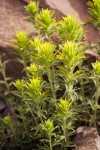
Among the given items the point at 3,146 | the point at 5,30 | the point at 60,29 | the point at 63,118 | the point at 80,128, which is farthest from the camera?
the point at 5,30

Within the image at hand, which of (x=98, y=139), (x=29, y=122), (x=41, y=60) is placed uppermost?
(x=41, y=60)

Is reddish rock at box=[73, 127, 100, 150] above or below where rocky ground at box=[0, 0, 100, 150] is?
below

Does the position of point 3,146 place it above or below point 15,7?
below

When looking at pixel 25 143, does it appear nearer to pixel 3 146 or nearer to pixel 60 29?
pixel 3 146

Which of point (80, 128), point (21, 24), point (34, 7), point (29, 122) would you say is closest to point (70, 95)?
point (80, 128)

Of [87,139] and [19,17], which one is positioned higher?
[19,17]

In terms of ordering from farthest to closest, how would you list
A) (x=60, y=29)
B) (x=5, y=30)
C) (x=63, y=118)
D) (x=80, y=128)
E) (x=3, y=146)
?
1. (x=5, y=30)
2. (x=3, y=146)
3. (x=80, y=128)
4. (x=60, y=29)
5. (x=63, y=118)

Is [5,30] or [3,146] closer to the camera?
[3,146]

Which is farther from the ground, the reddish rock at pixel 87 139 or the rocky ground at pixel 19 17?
the rocky ground at pixel 19 17

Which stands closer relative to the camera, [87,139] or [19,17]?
[87,139]

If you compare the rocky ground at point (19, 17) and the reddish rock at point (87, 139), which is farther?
the rocky ground at point (19, 17)

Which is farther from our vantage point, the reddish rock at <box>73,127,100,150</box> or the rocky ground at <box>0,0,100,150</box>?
the rocky ground at <box>0,0,100,150</box>
